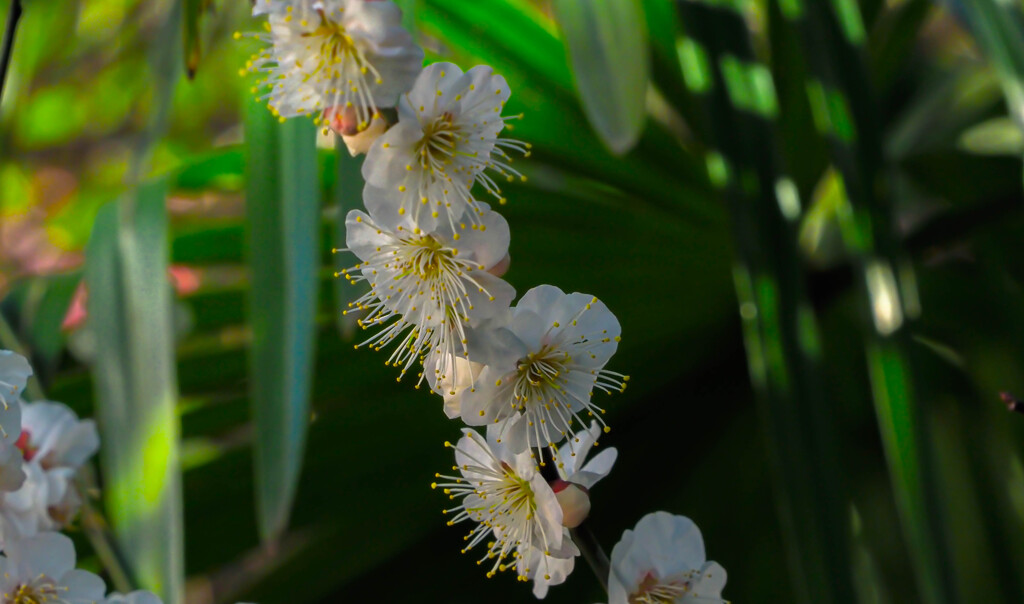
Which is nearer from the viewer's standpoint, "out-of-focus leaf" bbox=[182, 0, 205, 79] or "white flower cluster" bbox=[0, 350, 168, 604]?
"white flower cluster" bbox=[0, 350, 168, 604]

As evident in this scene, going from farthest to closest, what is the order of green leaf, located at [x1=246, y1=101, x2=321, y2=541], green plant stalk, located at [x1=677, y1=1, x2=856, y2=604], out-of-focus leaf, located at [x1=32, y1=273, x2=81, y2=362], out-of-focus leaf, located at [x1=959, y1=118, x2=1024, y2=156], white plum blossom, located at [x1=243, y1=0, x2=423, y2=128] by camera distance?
out-of-focus leaf, located at [x1=959, y1=118, x2=1024, y2=156] → out-of-focus leaf, located at [x1=32, y1=273, x2=81, y2=362] → green plant stalk, located at [x1=677, y1=1, x2=856, y2=604] → green leaf, located at [x1=246, y1=101, x2=321, y2=541] → white plum blossom, located at [x1=243, y1=0, x2=423, y2=128]

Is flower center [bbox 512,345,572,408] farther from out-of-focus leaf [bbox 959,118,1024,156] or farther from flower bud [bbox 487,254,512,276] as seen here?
out-of-focus leaf [bbox 959,118,1024,156]

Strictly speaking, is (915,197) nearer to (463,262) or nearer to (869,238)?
(869,238)

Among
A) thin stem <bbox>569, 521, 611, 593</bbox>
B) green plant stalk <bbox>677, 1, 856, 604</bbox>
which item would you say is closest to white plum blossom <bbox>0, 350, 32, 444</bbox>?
thin stem <bbox>569, 521, 611, 593</bbox>

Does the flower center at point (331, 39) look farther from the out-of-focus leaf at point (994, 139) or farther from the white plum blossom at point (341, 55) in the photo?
the out-of-focus leaf at point (994, 139)

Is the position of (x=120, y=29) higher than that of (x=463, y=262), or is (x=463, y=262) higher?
(x=120, y=29)

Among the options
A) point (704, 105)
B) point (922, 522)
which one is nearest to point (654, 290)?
point (704, 105)
